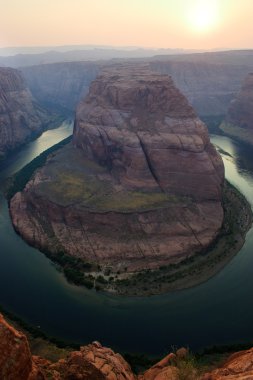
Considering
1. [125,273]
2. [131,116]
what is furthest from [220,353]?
[131,116]

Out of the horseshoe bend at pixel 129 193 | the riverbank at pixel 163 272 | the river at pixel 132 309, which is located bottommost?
the river at pixel 132 309

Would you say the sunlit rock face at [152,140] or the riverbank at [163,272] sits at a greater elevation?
the sunlit rock face at [152,140]

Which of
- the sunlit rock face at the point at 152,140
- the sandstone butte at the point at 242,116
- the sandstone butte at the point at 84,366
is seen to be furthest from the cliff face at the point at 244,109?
the sandstone butte at the point at 84,366

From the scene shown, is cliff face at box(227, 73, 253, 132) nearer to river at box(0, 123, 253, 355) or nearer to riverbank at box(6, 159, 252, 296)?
riverbank at box(6, 159, 252, 296)

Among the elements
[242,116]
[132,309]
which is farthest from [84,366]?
[242,116]

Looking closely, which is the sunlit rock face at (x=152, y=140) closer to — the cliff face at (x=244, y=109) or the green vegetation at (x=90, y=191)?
the green vegetation at (x=90, y=191)

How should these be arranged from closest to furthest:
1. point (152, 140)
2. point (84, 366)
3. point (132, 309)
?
point (84, 366) → point (132, 309) → point (152, 140)

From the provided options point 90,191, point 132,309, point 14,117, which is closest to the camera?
point 132,309

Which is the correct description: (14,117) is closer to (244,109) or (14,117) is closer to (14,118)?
(14,118)
